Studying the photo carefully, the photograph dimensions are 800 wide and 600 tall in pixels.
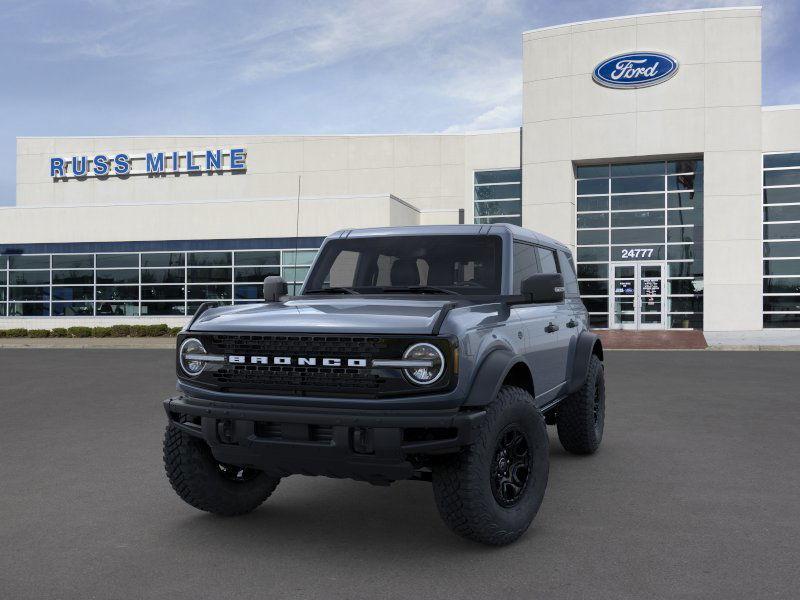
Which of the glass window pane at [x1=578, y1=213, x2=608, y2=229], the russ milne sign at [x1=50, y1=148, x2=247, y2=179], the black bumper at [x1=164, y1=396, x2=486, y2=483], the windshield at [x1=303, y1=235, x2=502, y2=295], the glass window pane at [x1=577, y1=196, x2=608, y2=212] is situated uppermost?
the russ milne sign at [x1=50, y1=148, x2=247, y2=179]

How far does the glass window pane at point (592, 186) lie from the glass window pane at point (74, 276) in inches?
871

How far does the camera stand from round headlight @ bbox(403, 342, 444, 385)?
4250 mm

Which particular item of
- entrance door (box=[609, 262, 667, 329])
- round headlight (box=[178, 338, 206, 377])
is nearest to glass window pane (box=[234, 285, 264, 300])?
entrance door (box=[609, 262, 667, 329])

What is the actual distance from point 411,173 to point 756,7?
1568cm

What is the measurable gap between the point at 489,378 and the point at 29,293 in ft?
120

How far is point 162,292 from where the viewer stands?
3500cm

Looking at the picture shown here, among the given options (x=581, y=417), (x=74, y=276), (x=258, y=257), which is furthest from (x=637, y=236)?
(x=581, y=417)

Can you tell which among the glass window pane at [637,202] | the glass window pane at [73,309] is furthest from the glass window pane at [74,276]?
the glass window pane at [637,202]

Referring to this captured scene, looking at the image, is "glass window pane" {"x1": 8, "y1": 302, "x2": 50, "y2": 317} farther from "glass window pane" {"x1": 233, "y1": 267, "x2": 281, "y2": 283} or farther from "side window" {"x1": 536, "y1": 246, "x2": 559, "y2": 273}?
"side window" {"x1": 536, "y1": 246, "x2": 559, "y2": 273}

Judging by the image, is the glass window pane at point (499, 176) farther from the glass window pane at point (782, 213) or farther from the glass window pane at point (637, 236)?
the glass window pane at point (782, 213)

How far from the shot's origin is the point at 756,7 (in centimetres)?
2906

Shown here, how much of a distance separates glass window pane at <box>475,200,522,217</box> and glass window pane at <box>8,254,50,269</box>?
20.1m

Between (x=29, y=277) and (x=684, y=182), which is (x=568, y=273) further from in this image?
(x=29, y=277)

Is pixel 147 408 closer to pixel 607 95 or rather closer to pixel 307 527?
pixel 307 527
